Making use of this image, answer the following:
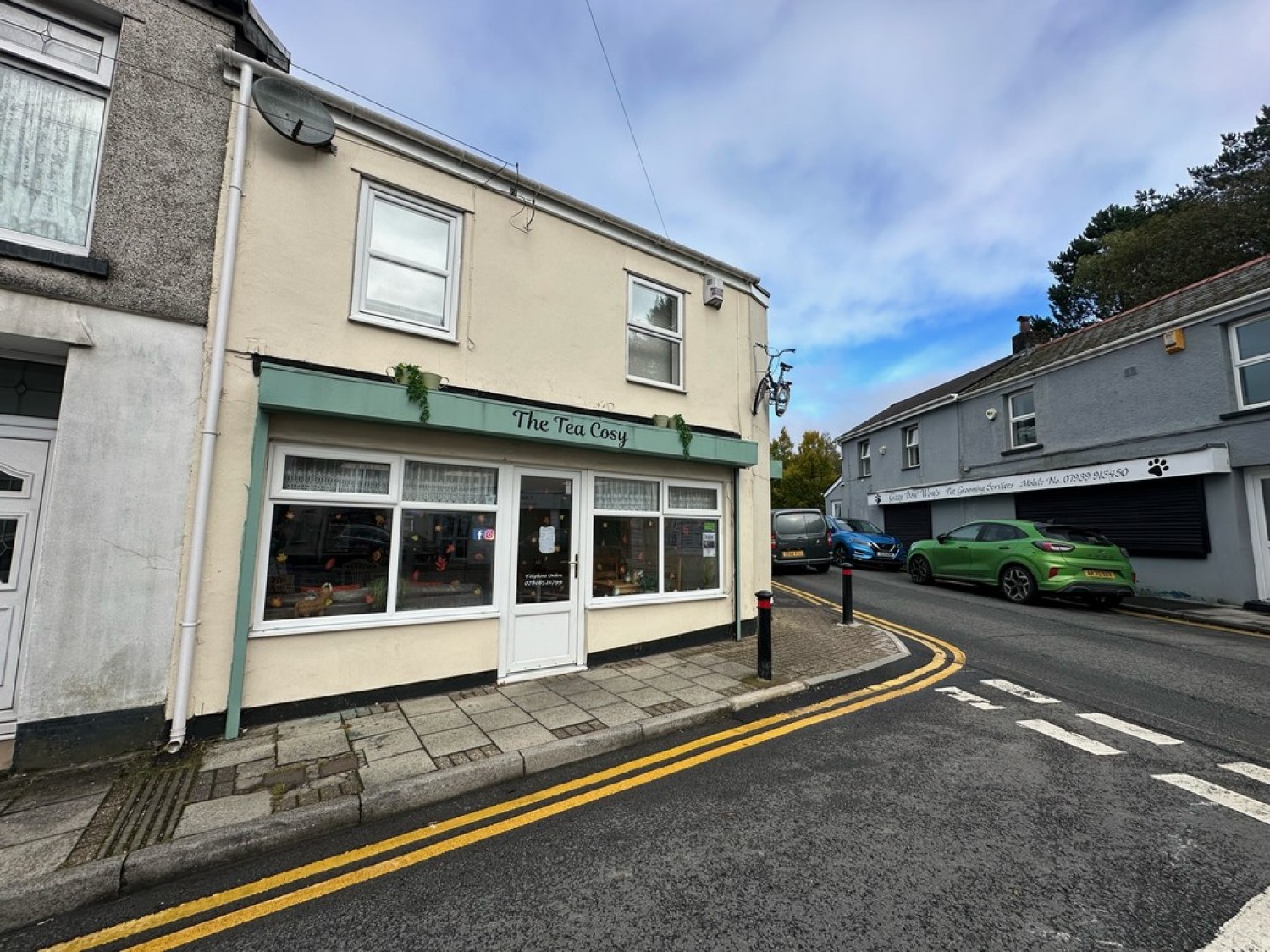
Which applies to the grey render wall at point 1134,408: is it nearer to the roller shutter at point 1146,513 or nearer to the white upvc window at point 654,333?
the roller shutter at point 1146,513

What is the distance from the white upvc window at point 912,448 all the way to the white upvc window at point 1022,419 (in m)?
3.64

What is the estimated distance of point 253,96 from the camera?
16.0ft

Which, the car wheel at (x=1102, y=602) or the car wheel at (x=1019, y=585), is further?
the car wheel at (x=1102, y=602)

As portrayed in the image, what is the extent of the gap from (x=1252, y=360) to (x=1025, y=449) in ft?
17.3

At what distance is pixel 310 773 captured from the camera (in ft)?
12.6

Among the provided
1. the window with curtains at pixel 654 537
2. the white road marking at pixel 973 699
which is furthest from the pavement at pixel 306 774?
the window with curtains at pixel 654 537

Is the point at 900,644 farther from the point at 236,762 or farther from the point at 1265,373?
the point at 1265,373

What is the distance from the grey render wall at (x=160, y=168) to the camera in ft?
14.4

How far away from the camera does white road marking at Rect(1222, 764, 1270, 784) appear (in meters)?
3.74

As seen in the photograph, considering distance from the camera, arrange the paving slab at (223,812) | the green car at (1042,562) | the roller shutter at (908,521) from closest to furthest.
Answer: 1. the paving slab at (223,812)
2. the green car at (1042,562)
3. the roller shutter at (908,521)

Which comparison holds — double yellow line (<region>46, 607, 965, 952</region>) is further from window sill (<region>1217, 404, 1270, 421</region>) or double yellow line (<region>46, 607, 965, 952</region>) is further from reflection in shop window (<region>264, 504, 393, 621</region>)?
window sill (<region>1217, 404, 1270, 421</region>)

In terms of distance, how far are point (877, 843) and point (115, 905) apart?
13.3 feet

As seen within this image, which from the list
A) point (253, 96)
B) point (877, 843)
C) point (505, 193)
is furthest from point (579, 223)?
point (877, 843)

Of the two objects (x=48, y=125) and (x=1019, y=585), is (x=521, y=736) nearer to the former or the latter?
(x=48, y=125)
